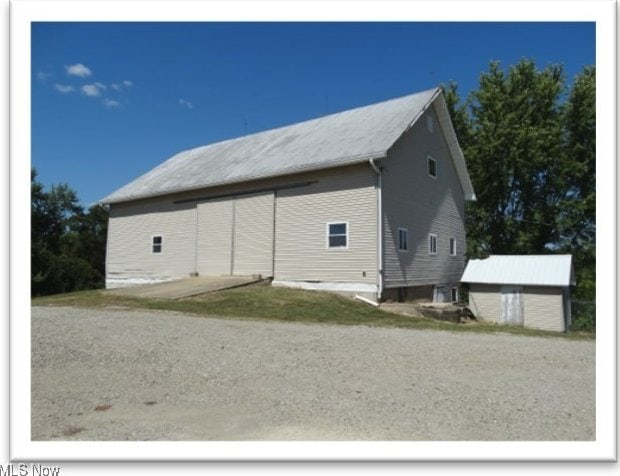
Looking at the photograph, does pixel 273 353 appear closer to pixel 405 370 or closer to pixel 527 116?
pixel 405 370

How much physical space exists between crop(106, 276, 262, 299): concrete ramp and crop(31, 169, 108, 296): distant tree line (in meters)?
18.9

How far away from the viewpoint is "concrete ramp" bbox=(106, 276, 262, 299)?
53.5ft

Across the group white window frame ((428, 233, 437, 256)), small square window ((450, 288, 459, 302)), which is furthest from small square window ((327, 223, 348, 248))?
small square window ((450, 288, 459, 302))

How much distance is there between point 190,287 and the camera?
690 inches

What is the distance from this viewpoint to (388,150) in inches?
640

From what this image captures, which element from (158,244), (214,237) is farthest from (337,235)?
(158,244)

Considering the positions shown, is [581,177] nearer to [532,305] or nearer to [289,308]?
[532,305]

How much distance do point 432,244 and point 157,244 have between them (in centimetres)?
1218

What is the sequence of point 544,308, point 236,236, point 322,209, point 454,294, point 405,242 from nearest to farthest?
1. point 322,209
2. point 405,242
3. point 544,308
4. point 236,236
5. point 454,294

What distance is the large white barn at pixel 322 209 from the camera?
16562mm

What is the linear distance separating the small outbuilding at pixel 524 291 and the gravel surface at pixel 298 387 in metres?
9.29

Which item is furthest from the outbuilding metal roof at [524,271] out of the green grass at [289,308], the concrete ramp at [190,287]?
the concrete ramp at [190,287]
